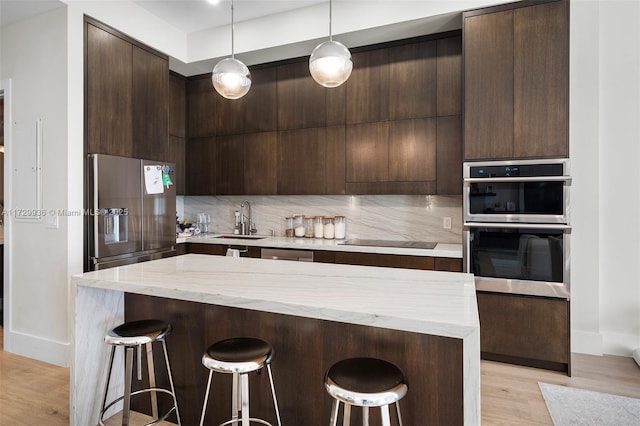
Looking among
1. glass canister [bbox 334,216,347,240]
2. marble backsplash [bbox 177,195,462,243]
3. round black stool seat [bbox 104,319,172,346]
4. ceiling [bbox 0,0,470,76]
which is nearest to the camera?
round black stool seat [bbox 104,319,172,346]

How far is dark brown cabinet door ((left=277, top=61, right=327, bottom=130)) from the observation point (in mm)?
3672

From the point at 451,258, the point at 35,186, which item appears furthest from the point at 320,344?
the point at 35,186

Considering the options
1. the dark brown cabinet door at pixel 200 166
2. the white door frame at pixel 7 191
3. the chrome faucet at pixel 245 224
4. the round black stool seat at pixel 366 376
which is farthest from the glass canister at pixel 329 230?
the white door frame at pixel 7 191

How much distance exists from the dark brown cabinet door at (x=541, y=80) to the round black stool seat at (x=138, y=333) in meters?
2.59

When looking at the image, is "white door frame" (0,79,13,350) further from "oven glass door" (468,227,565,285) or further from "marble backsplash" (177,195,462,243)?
"oven glass door" (468,227,565,285)

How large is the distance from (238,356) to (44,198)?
2423 millimetres

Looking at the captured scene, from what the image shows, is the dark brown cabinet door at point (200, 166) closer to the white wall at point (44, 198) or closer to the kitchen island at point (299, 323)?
the white wall at point (44, 198)

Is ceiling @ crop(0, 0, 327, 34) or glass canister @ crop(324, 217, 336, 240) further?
glass canister @ crop(324, 217, 336, 240)

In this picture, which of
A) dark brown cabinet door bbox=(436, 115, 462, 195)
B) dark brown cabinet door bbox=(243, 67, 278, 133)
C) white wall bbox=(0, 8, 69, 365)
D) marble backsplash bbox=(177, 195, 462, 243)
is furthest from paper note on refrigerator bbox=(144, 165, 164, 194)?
dark brown cabinet door bbox=(436, 115, 462, 195)

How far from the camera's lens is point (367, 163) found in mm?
3510

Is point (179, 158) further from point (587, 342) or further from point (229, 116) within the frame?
point (587, 342)

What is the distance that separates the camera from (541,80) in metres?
2.67

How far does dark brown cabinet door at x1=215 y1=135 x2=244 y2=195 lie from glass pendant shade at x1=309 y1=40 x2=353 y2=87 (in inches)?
87.4

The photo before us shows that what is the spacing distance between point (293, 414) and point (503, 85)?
2.61 m
